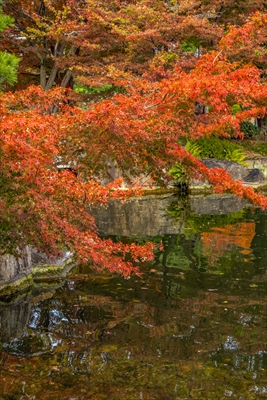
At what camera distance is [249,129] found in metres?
24.5

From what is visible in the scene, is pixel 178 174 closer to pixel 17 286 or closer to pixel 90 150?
pixel 17 286

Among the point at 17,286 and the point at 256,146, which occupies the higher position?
the point at 17,286

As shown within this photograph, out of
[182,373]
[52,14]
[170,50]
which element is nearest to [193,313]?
[182,373]

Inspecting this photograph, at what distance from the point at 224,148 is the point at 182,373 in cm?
1601

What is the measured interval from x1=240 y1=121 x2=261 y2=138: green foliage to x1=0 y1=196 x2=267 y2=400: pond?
14058 mm

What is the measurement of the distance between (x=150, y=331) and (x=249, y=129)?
1891cm

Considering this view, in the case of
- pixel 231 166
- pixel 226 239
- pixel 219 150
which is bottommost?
pixel 231 166

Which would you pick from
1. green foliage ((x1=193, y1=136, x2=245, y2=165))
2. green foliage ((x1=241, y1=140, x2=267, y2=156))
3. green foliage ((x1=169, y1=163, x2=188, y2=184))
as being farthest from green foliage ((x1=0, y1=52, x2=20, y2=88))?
green foliage ((x1=241, y1=140, x2=267, y2=156))

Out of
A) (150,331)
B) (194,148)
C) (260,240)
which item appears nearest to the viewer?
(150,331)

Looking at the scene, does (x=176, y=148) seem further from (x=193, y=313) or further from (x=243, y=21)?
(x=243, y=21)

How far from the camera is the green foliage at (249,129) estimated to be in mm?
24453

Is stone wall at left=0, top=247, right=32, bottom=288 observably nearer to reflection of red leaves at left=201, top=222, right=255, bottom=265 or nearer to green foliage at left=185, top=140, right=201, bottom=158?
reflection of red leaves at left=201, top=222, right=255, bottom=265

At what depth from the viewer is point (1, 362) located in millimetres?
5941

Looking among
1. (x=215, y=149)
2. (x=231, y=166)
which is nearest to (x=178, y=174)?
(x=231, y=166)
